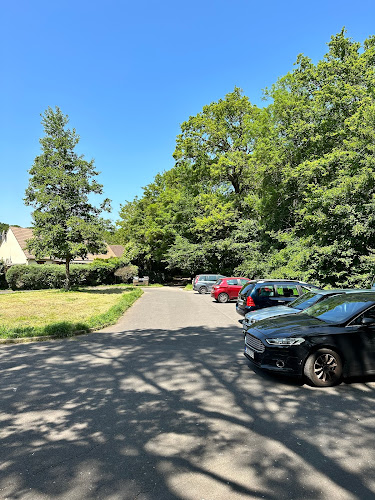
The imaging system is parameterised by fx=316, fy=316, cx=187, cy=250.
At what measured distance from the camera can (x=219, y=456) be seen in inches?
128

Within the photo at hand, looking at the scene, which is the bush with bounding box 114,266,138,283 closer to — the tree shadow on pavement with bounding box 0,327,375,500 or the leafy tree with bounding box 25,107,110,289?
the leafy tree with bounding box 25,107,110,289

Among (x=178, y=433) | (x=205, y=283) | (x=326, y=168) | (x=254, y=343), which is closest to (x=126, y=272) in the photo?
(x=205, y=283)

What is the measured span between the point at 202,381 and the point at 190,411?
1.20 m

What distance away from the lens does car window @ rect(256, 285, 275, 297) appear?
35.4 ft

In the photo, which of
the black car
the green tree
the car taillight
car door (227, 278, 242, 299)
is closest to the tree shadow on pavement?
the black car

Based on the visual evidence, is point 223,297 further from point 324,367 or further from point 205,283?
point 324,367

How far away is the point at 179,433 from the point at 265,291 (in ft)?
25.1

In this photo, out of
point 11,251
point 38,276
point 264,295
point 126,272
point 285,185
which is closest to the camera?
point 264,295

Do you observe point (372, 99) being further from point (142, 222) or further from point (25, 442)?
point (142, 222)

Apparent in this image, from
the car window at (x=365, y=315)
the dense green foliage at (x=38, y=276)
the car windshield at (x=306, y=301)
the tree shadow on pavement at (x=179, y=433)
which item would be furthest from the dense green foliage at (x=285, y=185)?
the tree shadow on pavement at (x=179, y=433)

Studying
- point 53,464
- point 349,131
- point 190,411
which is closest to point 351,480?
point 190,411

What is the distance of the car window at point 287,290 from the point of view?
10875mm

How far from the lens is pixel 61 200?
24625mm

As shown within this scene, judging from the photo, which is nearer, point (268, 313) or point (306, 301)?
point (268, 313)
